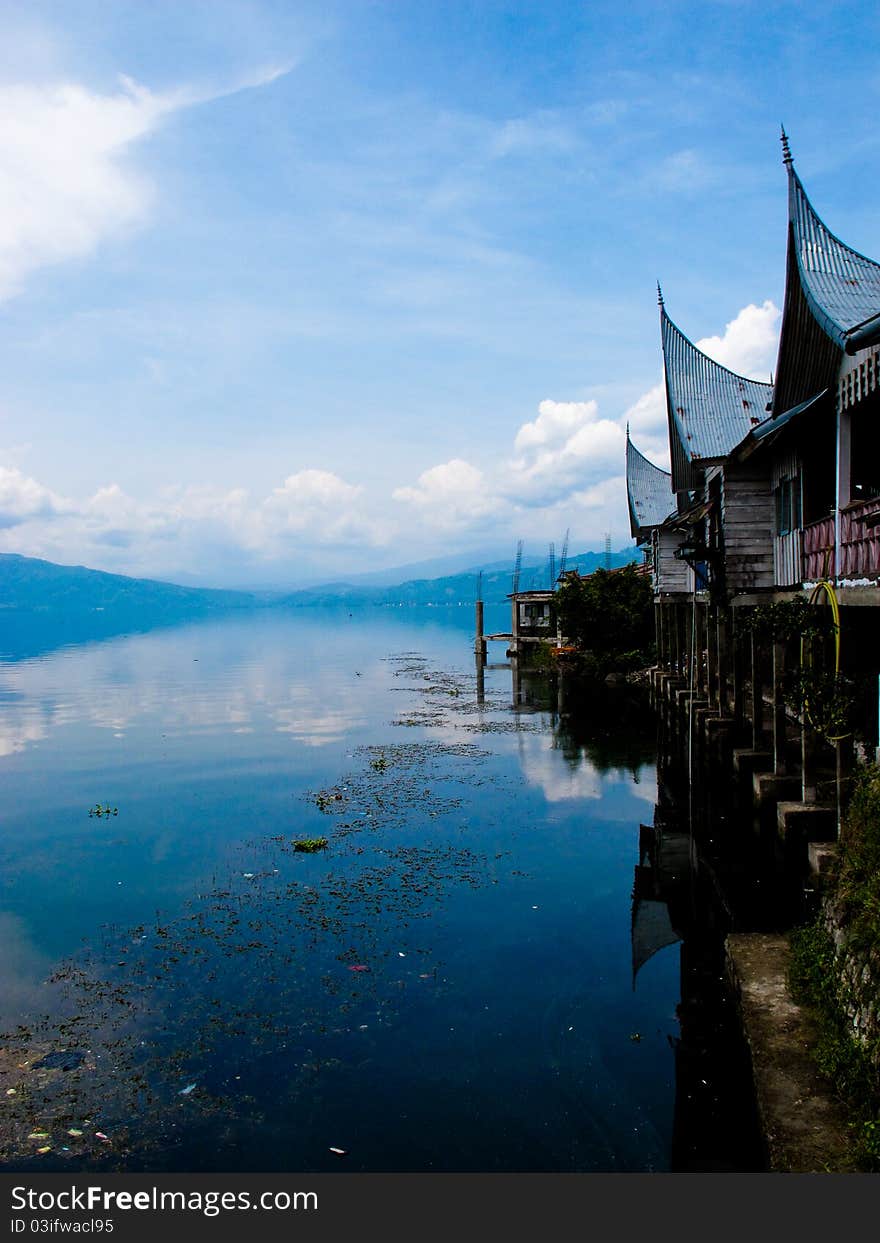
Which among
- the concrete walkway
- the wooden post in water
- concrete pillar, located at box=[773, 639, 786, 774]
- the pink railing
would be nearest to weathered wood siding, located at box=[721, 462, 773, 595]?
concrete pillar, located at box=[773, 639, 786, 774]

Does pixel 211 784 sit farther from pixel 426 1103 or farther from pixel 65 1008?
pixel 426 1103

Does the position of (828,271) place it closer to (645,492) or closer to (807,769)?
(807,769)

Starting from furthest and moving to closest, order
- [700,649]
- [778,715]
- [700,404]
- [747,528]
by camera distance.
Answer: [700,649] < [700,404] < [747,528] < [778,715]

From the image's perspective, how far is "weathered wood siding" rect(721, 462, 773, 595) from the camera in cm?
1797

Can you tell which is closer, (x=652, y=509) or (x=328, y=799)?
(x=328, y=799)

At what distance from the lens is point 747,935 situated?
1018 cm

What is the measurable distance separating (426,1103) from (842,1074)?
11.7 ft

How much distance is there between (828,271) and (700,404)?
1100 cm

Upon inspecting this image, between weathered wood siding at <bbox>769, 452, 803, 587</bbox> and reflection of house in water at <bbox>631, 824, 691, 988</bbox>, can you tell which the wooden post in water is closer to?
weathered wood siding at <bbox>769, 452, 803, 587</bbox>

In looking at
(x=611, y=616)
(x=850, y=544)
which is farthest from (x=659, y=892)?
(x=611, y=616)

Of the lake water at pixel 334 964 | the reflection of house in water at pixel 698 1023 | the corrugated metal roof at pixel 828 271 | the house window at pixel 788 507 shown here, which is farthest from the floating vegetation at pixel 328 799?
the corrugated metal roof at pixel 828 271

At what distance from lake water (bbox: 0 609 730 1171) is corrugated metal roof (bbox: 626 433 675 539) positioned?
1519 cm

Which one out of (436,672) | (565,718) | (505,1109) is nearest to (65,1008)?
(505,1109)

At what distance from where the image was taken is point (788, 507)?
1692 centimetres
